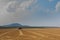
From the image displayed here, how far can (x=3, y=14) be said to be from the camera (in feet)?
5.74

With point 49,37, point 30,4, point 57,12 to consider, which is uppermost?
point 30,4

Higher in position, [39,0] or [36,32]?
[39,0]

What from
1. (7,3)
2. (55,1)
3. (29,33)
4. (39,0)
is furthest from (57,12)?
(7,3)

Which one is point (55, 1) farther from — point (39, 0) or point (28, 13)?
point (28, 13)

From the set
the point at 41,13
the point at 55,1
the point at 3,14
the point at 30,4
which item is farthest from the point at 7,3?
the point at 55,1

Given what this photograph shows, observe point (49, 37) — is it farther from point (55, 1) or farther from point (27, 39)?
point (55, 1)

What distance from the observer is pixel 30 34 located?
5.64 feet

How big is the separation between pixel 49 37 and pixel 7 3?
1.91 ft

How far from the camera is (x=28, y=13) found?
5.69 ft

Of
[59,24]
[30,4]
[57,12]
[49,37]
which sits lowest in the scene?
[49,37]

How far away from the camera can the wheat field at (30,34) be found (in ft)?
5.58

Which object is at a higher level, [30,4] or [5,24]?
[30,4]

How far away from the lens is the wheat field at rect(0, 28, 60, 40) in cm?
170

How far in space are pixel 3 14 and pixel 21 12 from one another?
0.20m
